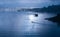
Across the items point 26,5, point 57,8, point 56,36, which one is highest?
point 26,5

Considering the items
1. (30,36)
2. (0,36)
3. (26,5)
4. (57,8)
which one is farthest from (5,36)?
(26,5)

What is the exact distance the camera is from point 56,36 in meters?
9.14

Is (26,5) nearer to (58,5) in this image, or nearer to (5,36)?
(58,5)

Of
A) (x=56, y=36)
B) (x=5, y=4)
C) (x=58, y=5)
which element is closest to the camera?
(x=56, y=36)

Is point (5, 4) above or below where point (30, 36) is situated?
above

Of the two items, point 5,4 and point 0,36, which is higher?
point 5,4

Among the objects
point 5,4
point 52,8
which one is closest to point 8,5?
point 5,4

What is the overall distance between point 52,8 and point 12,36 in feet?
88.4

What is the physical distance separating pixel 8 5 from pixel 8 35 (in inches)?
1655

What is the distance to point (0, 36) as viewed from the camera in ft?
30.3

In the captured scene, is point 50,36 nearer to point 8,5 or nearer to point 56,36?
point 56,36

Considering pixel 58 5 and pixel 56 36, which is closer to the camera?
pixel 56 36

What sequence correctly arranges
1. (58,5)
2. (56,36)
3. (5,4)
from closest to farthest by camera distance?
1. (56,36)
2. (58,5)
3. (5,4)

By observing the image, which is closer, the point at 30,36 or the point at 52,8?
the point at 30,36
